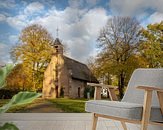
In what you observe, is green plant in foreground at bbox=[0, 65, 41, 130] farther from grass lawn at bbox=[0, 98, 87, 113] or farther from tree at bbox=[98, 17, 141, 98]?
tree at bbox=[98, 17, 141, 98]

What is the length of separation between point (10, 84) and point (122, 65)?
322 cm

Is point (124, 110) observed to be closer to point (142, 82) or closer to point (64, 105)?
point (142, 82)

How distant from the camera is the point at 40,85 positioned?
6.43 meters

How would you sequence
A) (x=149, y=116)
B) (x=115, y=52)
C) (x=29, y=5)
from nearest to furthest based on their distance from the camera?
(x=149, y=116) → (x=29, y=5) → (x=115, y=52)

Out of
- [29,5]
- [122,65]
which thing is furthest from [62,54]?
[122,65]

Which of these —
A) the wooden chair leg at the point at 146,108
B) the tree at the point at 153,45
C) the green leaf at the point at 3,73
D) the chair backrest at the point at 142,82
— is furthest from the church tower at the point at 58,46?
the green leaf at the point at 3,73

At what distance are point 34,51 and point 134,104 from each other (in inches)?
193

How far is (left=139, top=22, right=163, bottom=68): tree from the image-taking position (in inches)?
296

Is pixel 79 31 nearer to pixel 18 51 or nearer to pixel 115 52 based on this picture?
pixel 18 51

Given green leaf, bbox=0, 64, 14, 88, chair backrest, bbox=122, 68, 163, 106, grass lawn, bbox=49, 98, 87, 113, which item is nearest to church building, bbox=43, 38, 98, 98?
grass lawn, bbox=49, 98, 87, 113

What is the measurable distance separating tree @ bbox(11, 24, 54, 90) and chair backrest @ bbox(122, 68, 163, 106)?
3.79 m

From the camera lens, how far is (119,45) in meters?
8.12

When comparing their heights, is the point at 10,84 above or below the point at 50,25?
below

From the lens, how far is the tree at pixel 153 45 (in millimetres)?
7520
